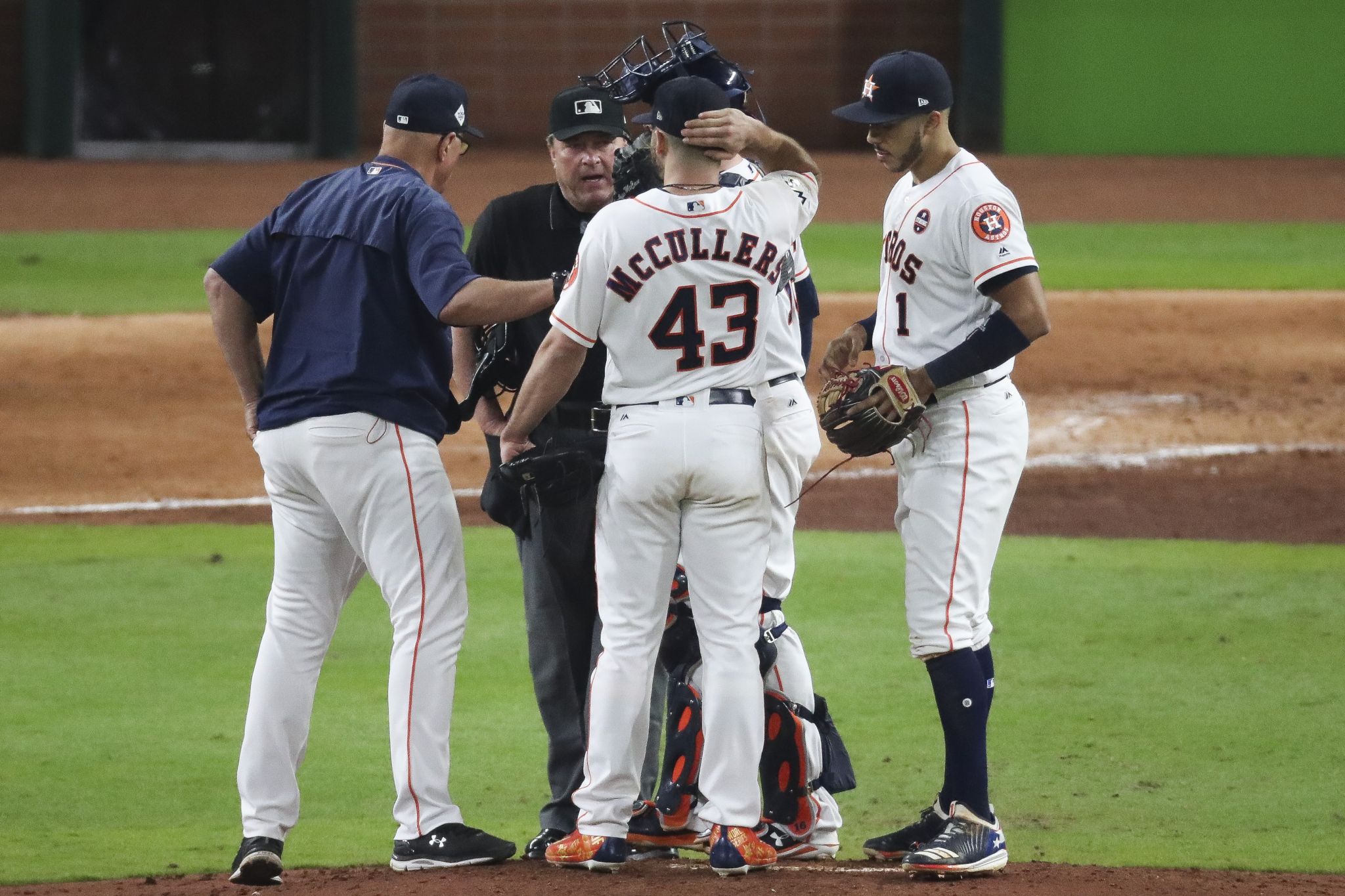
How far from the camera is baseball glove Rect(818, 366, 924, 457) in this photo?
389 centimetres

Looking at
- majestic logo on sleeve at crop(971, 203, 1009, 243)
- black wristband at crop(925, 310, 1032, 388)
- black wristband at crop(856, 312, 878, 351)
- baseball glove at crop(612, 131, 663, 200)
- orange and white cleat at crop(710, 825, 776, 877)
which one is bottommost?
orange and white cleat at crop(710, 825, 776, 877)

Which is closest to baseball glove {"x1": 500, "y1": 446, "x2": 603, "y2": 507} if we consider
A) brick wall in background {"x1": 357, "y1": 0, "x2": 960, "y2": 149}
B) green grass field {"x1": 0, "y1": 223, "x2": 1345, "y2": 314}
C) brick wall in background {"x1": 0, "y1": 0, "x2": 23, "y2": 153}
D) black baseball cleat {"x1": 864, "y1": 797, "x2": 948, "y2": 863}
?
black baseball cleat {"x1": 864, "y1": 797, "x2": 948, "y2": 863}

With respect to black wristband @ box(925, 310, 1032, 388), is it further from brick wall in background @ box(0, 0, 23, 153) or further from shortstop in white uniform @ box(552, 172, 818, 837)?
brick wall in background @ box(0, 0, 23, 153)

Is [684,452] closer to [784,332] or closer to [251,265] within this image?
[784,332]

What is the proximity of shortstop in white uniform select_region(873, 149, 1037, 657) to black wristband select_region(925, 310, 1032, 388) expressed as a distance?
0.06 meters

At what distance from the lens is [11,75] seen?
20.5 metres

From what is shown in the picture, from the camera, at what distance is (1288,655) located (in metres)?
6.34

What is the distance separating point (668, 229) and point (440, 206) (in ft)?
1.97

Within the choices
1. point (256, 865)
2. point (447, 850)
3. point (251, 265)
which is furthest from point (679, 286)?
point (256, 865)

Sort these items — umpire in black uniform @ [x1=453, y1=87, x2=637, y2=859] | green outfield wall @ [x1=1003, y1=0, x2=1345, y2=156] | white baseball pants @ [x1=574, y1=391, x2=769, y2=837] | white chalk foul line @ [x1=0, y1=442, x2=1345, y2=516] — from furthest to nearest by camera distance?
green outfield wall @ [x1=1003, y1=0, x2=1345, y2=156], white chalk foul line @ [x1=0, y1=442, x2=1345, y2=516], umpire in black uniform @ [x1=453, y1=87, x2=637, y2=859], white baseball pants @ [x1=574, y1=391, x2=769, y2=837]

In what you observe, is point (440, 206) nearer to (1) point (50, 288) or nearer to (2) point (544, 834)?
(2) point (544, 834)

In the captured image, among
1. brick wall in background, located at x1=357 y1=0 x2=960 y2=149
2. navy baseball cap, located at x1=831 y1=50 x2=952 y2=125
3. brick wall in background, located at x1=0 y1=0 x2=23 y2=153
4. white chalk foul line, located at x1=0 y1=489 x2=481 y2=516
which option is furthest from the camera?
brick wall in background, located at x1=357 y1=0 x2=960 y2=149

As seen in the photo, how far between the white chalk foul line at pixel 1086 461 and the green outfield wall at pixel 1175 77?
35.3ft

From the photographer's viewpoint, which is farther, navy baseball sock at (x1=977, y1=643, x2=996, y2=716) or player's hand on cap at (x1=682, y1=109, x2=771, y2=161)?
navy baseball sock at (x1=977, y1=643, x2=996, y2=716)
